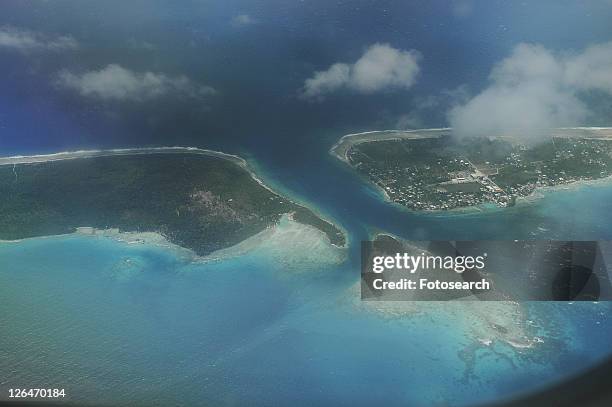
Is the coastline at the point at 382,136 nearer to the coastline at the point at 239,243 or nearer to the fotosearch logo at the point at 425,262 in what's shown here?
the coastline at the point at 239,243

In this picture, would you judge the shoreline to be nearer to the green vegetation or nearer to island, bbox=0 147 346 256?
island, bbox=0 147 346 256

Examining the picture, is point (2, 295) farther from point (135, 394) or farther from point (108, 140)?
point (108, 140)

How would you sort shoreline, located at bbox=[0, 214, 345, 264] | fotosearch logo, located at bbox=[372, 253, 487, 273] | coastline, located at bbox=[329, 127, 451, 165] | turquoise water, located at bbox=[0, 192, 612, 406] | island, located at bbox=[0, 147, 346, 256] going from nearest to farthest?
turquoise water, located at bbox=[0, 192, 612, 406] → fotosearch logo, located at bbox=[372, 253, 487, 273] → shoreline, located at bbox=[0, 214, 345, 264] → island, located at bbox=[0, 147, 346, 256] → coastline, located at bbox=[329, 127, 451, 165]

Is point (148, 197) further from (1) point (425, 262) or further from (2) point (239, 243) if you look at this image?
(1) point (425, 262)

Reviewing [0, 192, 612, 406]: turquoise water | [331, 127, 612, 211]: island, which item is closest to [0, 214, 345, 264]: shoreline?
[0, 192, 612, 406]: turquoise water

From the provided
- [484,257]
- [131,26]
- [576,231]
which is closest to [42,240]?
[131,26]

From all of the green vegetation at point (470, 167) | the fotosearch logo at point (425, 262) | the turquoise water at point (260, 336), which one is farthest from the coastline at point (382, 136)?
the fotosearch logo at point (425, 262)

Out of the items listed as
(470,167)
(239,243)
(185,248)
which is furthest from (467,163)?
(185,248)
